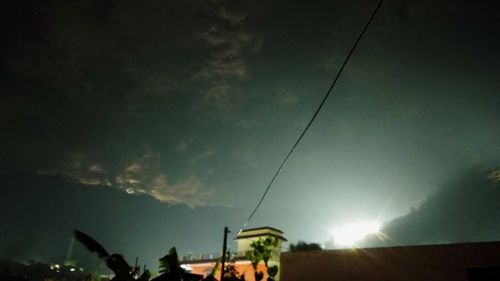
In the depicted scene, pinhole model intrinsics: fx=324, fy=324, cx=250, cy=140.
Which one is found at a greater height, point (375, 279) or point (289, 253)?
point (289, 253)

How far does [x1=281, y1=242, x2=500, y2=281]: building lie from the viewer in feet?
47.7

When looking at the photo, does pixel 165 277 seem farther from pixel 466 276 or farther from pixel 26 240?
pixel 26 240

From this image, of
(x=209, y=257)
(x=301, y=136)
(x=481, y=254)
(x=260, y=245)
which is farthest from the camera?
(x=209, y=257)

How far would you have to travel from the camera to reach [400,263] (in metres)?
16.2

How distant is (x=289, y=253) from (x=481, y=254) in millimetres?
9623

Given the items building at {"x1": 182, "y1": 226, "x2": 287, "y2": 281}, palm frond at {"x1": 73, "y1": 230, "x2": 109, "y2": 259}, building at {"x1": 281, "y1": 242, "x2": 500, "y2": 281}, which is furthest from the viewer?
building at {"x1": 182, "y1": 226, "x2": 287, "y2": 281}

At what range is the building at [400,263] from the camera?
47.7 feet

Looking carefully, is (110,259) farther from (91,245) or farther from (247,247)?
(247,247)

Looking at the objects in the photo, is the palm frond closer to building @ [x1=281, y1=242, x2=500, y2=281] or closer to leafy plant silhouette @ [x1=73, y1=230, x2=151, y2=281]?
leafy plant silhouette @ [x1=73, y1=230, x2=151, y2=281]

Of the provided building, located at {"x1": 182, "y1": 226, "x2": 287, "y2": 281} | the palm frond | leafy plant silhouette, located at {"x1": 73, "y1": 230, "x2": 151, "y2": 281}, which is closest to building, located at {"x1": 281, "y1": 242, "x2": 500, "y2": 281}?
leafy plant silhouette, located at {"x1": 73, "y1": 230, "x2": 151, "y2": 281}

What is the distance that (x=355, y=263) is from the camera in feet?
56.6

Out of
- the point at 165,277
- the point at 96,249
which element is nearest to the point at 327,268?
the point at 165,277

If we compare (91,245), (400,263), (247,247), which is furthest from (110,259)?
(247,247)

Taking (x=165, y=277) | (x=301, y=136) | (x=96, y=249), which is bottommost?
(x=165, y=277)
